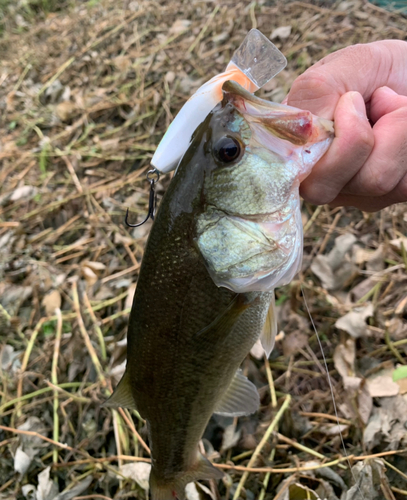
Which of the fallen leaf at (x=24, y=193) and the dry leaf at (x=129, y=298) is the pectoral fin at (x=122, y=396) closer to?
the dry leaf at (x=129, y=298)

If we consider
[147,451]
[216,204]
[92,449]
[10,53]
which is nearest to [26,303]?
[92,449]

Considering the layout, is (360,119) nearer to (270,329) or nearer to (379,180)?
(379,180)

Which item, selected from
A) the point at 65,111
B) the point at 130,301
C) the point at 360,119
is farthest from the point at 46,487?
the point at 65,111

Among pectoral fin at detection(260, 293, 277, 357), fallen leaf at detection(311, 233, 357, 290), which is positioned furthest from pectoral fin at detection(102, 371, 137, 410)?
fallen leaf at detection(311, 233, 357, 290)

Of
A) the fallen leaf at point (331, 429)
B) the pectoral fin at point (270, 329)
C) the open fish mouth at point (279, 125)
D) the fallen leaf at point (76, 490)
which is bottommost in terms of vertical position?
the fallen leaf at point (331, 429)

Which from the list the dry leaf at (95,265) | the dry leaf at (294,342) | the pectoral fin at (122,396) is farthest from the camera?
the dry leaf at (95,265)

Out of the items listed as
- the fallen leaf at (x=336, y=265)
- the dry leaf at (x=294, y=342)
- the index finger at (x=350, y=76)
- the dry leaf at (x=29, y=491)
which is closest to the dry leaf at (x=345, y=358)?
the dry leaf at (x=294, y=342)

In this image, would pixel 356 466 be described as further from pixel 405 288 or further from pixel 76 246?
pixel 76 246
